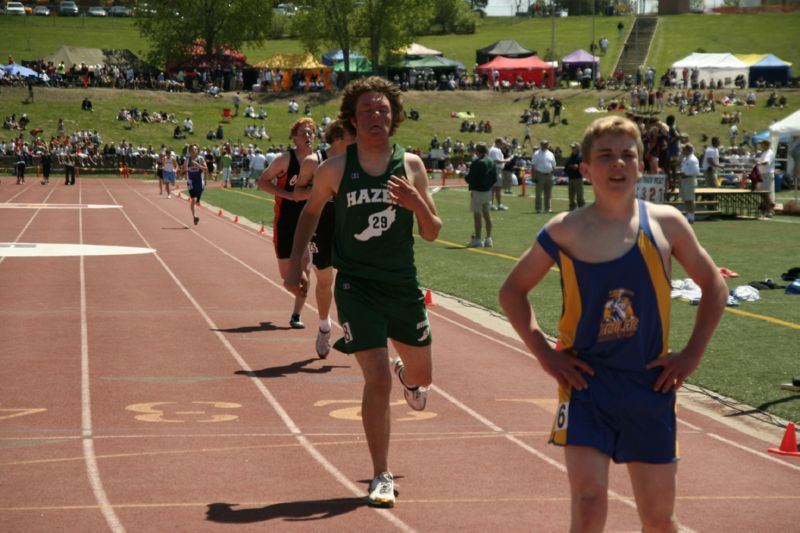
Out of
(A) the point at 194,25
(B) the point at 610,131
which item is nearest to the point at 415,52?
(A) the point at 194,25

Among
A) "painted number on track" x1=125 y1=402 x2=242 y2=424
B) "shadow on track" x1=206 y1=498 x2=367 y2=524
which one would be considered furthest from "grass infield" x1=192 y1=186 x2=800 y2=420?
"shadow on track" x1=206 y1=498 x2=367 y2=524

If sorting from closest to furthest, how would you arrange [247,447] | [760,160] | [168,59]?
[247,447] < [760,160] < [168,59]

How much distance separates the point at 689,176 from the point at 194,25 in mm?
77137

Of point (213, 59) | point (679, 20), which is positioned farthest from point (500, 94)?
point (679, 20)

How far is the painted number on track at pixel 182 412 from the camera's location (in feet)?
28.2

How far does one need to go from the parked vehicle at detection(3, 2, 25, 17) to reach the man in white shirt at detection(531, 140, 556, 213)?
102 m

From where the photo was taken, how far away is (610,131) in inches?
174

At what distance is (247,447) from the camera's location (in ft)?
25.5

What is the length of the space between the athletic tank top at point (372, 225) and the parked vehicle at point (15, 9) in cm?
12563

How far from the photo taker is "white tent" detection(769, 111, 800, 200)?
34625 mm

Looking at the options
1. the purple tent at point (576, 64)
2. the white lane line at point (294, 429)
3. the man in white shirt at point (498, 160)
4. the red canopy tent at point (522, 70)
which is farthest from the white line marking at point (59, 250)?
the purple tent at point (576, 64)

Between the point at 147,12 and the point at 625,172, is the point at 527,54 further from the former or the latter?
the point at 625,172

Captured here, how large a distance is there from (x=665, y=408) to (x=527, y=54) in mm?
92207

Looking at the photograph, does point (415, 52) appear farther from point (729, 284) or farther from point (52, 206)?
point (729, 284)
